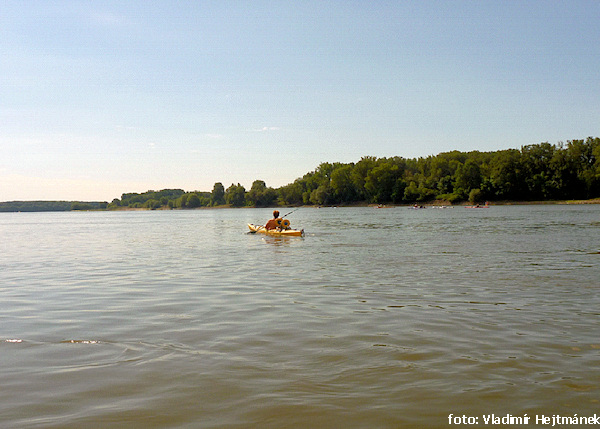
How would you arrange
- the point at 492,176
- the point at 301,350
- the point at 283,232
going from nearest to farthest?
the point at 301,350 < the point at 283,232 < the point at 492,176

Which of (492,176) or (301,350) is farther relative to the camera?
(492,176)

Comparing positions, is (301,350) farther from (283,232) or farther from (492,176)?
(492,176)

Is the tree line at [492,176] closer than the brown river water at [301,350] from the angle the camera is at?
No

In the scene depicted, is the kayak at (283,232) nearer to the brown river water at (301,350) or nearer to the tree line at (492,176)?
the brown river water at (301,350)

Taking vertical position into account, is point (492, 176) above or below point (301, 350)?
above

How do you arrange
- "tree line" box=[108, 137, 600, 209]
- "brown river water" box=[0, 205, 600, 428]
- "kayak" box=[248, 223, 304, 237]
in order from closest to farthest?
"brown river water" box=[0, 205, 600, 428], "kayak" box=[248, 223, 304, 237], "tree line" box=[108, 137, 600, 209]

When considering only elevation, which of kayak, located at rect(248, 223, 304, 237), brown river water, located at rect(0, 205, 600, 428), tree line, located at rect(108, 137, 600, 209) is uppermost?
tree line, located at rect(108, 137, 600, 209)

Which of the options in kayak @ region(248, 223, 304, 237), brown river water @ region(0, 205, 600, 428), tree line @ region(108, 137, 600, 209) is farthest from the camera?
tree line @ region(108, 137, 600, 209)

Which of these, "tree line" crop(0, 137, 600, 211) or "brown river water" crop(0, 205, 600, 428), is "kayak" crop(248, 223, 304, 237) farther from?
"tree line" crop(0, 137, 600, 211)

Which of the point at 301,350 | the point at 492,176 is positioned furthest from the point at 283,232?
the point at 492,176

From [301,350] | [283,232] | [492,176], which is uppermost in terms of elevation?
[492,176]

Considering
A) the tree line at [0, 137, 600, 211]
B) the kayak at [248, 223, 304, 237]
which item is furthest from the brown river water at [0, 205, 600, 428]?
the tree line at [0, 137, 600, 211]

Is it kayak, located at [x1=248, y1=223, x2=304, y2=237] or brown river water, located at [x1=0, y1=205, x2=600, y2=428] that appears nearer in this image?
brown river water, located at [x1=0, y1=205, x2=600, y2=428]

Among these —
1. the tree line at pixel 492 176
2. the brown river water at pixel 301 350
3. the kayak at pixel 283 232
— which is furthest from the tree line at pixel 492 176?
the brown river water at pixel 301 350
